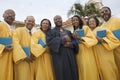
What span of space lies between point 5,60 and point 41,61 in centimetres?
86

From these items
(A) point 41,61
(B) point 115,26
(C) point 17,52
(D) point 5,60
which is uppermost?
(B) point 115,26

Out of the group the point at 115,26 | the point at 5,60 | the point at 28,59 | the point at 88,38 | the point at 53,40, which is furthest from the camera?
the point at 115,26

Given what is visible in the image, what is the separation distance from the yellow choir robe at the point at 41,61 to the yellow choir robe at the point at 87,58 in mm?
727

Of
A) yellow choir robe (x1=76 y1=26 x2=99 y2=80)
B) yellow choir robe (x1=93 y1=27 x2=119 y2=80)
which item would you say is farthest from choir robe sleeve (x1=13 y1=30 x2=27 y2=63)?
yellow choir robe (x1=93 y1=27 x2=119 y2=80)

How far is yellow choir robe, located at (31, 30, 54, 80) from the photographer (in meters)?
5.35

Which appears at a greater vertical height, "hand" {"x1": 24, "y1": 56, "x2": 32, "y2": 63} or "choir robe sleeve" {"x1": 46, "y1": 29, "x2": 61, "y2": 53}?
"choir robe sleeve" {"x1": 46, "y1": 29, "x2": 61, "y2": 53}

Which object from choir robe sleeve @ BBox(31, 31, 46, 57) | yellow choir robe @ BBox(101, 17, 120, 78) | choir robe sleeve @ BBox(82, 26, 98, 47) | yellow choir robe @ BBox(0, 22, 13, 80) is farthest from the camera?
yellow choir robe @ BBox(101, 17, 120, 78)

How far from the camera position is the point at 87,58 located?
551cm

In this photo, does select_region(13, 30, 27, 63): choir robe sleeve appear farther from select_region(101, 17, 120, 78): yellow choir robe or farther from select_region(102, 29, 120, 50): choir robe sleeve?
select_region(101, 17, 120, 78): yellow choir robe

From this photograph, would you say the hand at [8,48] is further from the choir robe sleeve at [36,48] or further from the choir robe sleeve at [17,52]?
the choir robe sleeve at [36,48]

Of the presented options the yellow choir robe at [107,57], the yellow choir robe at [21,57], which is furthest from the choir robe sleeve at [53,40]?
the yellow choir robe at [107,57]

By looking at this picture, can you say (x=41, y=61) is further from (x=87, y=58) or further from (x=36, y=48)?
(x=87, y=58)

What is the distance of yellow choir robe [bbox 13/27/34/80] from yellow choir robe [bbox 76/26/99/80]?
3.85ft

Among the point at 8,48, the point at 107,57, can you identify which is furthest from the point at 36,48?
the point at 107,57
